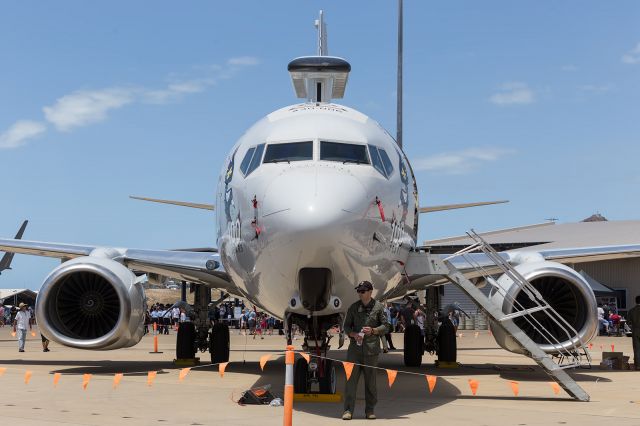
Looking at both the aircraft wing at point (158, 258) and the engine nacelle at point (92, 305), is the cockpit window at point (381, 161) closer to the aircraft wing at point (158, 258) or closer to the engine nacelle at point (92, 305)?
the aircraft wing at point (158, 258)

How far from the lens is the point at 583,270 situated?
5231cm

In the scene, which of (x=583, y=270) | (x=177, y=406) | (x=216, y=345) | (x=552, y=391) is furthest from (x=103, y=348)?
(x=583, y=270)

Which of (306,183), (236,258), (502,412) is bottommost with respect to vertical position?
(502,412)

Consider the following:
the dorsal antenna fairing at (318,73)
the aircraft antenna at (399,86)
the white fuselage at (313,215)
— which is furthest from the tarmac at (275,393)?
the aircraft antenna at (399,86)

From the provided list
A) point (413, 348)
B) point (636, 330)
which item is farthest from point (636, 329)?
point (413, 348)

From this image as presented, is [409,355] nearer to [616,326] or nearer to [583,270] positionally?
[616,326]

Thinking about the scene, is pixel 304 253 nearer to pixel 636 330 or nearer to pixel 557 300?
pixel 557 300

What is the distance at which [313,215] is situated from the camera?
9.97m

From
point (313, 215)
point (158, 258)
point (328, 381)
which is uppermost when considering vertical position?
point (158, 258)

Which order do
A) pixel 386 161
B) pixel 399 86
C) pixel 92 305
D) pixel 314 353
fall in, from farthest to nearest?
pixel 399 86
pixel 92 305
pixel 386 161
pixel 314 353

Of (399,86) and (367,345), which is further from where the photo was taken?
(399,86)

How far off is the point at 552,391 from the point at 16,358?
13.1 meters

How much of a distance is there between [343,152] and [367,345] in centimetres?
276

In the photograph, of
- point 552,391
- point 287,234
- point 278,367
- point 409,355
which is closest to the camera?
point 287,234
